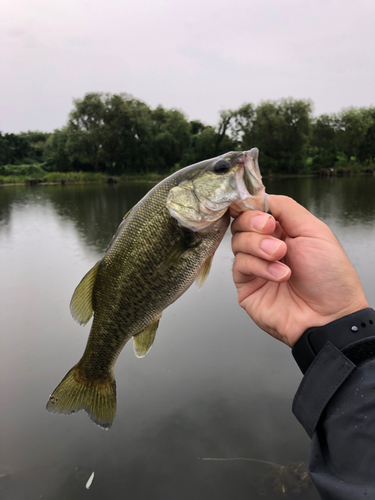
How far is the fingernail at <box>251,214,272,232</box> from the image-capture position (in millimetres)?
1782

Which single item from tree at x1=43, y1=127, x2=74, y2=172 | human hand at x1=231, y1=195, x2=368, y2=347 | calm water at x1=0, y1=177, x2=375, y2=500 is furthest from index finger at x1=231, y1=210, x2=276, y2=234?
tree at x1=43, y1=127, x2=74, y2=172

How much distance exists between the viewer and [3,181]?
142 feet

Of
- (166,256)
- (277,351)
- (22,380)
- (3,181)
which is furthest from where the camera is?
(3,181)

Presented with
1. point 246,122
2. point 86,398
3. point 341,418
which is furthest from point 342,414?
point 246,122

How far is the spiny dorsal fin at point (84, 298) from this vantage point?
6.98 feet

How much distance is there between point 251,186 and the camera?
186cm

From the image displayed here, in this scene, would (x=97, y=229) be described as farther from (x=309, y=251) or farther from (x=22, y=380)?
(x=309, y=251)

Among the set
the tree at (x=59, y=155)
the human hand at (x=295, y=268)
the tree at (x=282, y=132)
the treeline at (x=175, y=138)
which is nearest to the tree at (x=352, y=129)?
the treeline at (x=175, y=138)

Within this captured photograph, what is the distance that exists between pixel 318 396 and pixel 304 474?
6.43 ft

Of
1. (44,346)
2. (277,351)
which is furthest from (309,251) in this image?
(44,346)

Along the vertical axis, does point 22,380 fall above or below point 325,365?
below

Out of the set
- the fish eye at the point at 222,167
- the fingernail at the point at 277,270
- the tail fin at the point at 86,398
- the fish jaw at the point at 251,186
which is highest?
the fish eye at the point at 222,167

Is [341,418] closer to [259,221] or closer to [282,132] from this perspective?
[259,221]

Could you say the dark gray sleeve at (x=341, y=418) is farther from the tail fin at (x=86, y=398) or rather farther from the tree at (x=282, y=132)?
the tree at (x=282, y=132)
